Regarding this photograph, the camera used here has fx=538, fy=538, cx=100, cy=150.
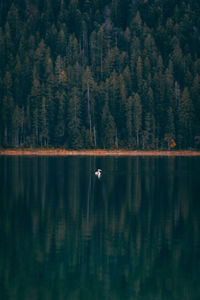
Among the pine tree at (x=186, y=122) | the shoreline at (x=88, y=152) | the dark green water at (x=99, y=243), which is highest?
the pine tree at (x=186, y=122)

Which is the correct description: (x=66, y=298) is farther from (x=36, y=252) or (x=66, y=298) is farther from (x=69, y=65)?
(x=69, y=65)

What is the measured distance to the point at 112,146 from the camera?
157 meters

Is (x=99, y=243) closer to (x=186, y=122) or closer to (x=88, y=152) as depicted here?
(x=88, y=152)

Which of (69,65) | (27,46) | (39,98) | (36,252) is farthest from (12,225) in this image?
(27,46)

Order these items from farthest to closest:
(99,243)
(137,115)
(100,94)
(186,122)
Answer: (100,94)
(137,115)
(186,122)
(99,243)

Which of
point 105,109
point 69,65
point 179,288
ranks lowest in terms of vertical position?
point 179,288

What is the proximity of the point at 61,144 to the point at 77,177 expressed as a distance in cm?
8758

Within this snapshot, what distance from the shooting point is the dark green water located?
80.4ft

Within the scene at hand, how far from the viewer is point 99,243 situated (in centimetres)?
3180

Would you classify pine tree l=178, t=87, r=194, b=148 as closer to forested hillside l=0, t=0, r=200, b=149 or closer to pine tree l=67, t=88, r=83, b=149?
forested hillside l=0, t=0, r=200, b=149

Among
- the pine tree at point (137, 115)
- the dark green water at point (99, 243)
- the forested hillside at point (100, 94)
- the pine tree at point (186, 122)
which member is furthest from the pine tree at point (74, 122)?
the dark green water at point (99, 243)

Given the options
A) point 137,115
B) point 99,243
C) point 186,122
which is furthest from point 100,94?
point 99,243

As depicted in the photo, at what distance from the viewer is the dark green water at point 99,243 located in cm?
2450

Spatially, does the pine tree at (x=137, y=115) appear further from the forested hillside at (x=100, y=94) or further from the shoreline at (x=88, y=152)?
the shoreline at (x=88, y=152)
